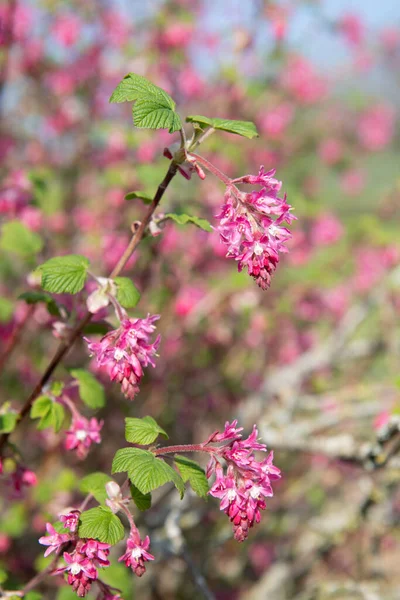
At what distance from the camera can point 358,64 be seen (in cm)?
995

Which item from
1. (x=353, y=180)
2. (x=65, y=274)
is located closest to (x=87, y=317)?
(x=65, y=274)

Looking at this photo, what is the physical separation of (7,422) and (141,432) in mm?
562

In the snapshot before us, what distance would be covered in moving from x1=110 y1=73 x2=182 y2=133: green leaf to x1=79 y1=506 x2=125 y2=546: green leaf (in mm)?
918

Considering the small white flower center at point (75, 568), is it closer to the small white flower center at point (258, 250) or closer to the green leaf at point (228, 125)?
the small white flower center at point (258, 250)

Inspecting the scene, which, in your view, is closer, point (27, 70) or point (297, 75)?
point (27, 70)

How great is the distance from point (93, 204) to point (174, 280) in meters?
1.43

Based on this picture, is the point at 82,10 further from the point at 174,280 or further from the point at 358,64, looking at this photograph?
the point at 358,64

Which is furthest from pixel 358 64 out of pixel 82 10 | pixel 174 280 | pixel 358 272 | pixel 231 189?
pixel 231 189

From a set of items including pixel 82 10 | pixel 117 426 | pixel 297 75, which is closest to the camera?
pixel 117 426

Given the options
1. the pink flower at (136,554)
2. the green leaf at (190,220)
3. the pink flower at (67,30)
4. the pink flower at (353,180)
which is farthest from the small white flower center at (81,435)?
the pink flower at (353,180)

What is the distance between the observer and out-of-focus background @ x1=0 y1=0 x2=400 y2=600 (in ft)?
10.7

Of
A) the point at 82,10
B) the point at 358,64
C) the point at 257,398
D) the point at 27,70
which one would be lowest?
the point at 257,398

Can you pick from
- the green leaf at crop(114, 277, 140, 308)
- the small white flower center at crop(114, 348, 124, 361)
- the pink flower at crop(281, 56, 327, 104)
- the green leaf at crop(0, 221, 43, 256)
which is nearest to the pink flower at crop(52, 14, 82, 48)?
the pink flower at crop(281, 56, 327, 104)

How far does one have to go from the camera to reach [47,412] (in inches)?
72.3
